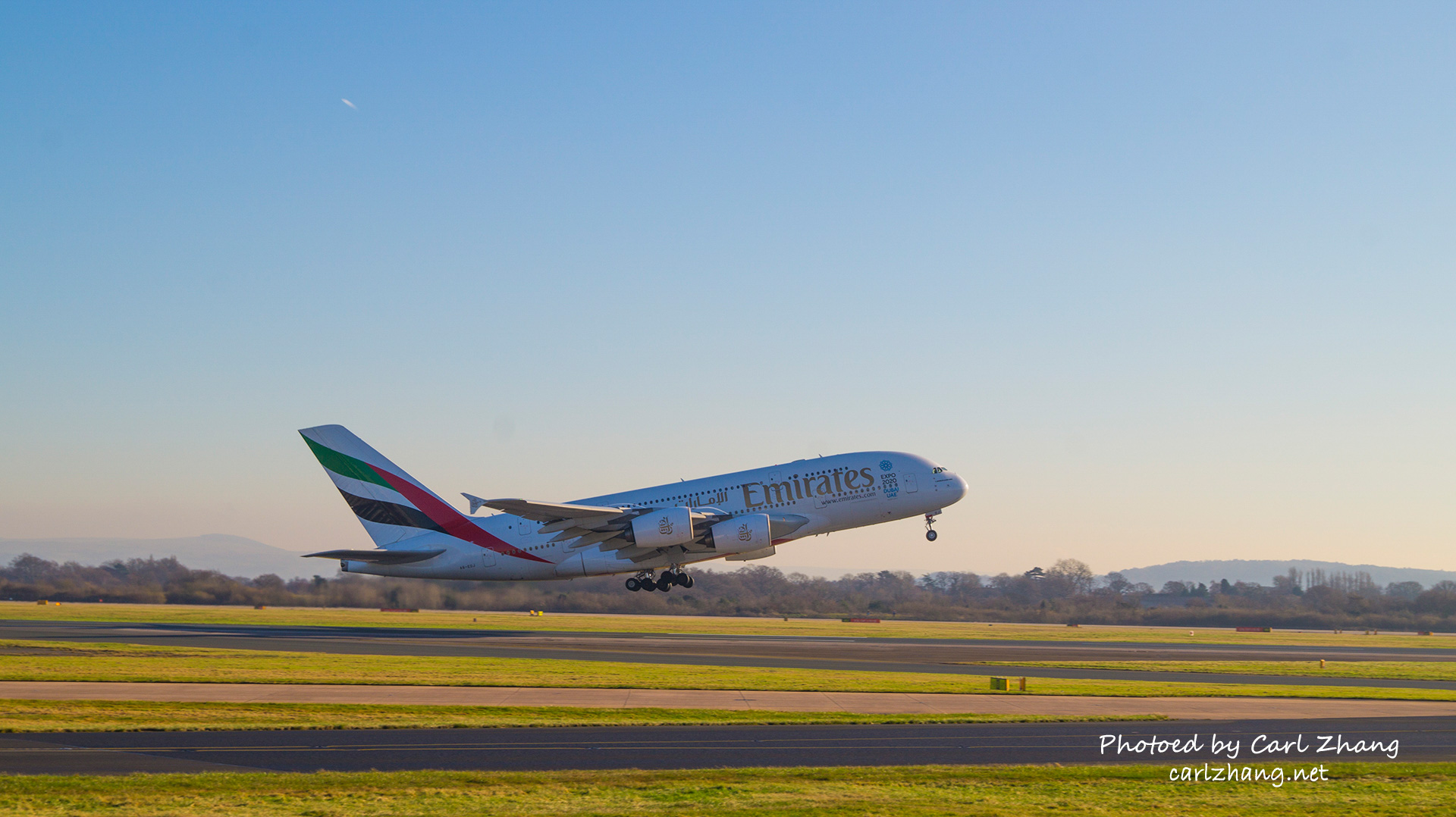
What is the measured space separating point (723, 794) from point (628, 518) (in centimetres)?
2869

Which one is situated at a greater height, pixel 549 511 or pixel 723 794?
pixel 549 511

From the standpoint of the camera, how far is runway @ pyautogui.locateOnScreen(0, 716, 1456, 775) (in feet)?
67.6

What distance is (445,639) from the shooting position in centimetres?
5447

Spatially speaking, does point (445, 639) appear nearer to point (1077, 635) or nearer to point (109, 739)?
point (109, 739)

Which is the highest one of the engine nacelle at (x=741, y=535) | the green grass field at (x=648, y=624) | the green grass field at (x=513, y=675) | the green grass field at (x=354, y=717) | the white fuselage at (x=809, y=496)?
the white fuselage at (x=809, y=496)

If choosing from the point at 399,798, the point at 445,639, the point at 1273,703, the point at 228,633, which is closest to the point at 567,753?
the point at 399,798

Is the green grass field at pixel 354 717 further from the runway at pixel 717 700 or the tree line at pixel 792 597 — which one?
the tree line at pixel 792 597

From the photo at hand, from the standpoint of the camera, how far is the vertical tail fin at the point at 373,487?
53719 mm

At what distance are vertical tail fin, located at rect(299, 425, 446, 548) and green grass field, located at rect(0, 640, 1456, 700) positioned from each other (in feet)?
34.4

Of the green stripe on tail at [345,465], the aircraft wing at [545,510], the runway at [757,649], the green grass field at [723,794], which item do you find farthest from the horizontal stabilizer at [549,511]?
the green grass field at [723,794]

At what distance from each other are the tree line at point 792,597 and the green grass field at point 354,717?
158 ft

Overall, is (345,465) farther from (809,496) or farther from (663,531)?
(809,496)

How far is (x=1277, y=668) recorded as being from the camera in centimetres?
5047

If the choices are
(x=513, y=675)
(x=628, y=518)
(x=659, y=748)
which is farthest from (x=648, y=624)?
(x=659, y=748)
